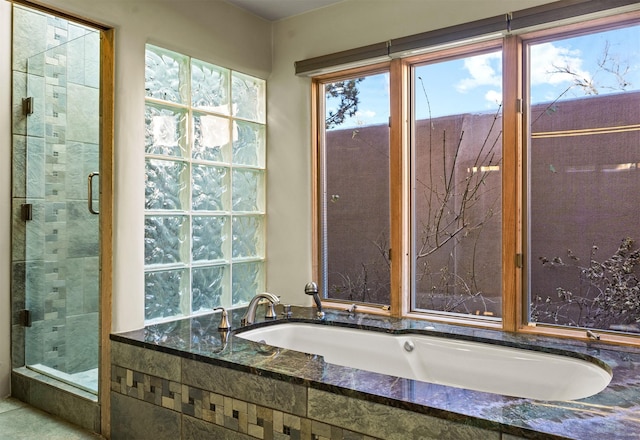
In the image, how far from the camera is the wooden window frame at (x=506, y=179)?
93.8 inches

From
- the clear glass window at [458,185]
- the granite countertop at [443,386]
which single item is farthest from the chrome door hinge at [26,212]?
the clear glass window at [458,185]

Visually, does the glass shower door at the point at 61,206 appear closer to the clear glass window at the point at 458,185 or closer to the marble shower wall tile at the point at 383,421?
the marble shower wall tile at the point at 383,421

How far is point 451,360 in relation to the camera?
239cm

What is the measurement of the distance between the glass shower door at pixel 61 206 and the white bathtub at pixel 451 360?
0.98 m

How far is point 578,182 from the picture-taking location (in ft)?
7.75

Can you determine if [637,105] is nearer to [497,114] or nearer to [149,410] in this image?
[497,114]

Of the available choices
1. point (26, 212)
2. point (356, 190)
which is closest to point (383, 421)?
point (356, 190)

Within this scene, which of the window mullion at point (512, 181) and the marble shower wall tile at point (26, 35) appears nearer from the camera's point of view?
the window mullion at point (512, 181)

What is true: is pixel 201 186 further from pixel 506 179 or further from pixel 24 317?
pixel 506 179

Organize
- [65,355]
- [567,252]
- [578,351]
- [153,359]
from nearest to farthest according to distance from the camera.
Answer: [578,351], [153,359], [567,252], [65,355]

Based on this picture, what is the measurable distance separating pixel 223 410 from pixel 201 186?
4.44 feet

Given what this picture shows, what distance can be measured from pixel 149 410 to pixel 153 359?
228mm

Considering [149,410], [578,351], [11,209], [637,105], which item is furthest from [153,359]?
[637,105]

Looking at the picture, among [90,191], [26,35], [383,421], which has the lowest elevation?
[383,421]
